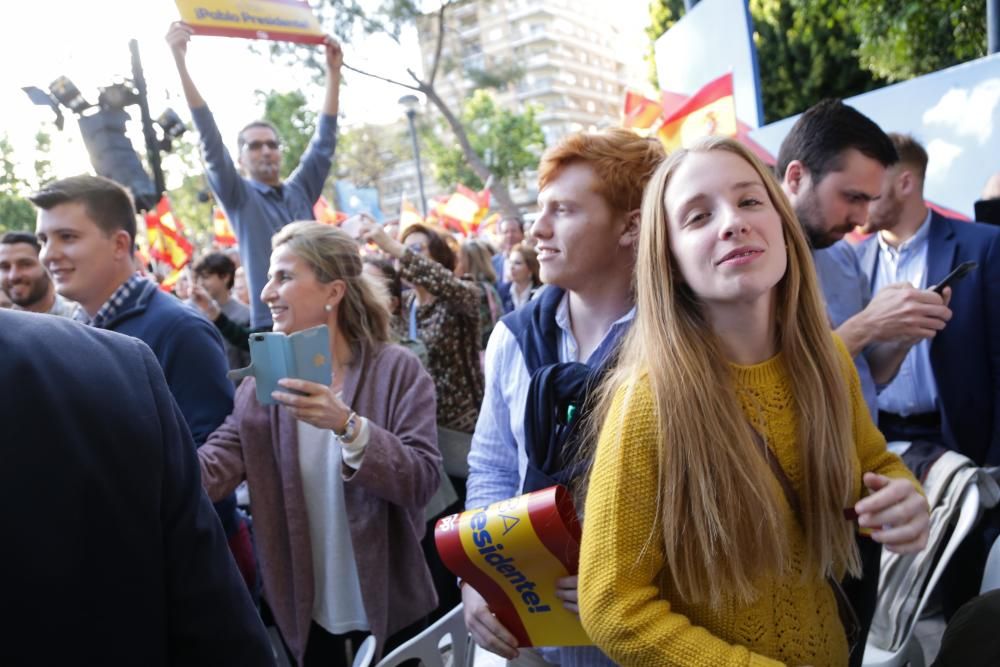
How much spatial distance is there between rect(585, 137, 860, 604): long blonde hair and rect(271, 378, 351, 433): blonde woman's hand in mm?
Result: 796

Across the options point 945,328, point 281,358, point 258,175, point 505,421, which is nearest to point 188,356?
point 281,358

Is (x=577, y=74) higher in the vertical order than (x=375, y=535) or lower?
higher

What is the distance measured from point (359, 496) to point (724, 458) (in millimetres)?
1298

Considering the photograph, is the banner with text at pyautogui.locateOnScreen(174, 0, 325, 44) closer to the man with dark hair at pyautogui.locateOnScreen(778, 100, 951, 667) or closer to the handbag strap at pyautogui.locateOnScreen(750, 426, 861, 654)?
the man with dark hair at pyautogui.locateOnScreen(778, 100, 951, 667)

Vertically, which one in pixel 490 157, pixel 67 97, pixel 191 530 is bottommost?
pixel 191 530

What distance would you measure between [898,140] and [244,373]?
278cm

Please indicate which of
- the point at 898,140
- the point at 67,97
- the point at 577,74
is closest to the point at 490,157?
the point at 67,97

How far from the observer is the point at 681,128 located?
4617mm

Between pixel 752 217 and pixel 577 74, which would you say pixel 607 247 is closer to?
pixel 752 217

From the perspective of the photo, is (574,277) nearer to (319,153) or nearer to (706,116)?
(319,153)

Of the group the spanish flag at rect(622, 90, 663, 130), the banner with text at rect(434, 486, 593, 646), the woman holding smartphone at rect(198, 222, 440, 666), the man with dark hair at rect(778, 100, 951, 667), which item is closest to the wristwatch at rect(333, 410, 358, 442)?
the woman holding smartphone at rect(198, 222, 440, 666)

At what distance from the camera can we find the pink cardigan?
2.12 m

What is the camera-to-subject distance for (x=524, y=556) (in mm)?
1361

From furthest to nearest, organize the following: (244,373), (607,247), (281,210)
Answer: (281,210) < (244,373) < (607,247)
